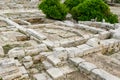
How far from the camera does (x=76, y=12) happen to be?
1512cm

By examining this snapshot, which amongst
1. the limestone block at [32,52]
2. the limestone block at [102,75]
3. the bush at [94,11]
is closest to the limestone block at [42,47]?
the limestone block at [32,52]

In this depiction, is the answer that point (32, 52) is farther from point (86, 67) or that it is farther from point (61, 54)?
point (86, 67)

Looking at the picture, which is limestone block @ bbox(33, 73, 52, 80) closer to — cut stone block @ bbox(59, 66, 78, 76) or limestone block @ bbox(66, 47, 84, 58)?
cut stone block @ bbox(59, 66, 78, 76)

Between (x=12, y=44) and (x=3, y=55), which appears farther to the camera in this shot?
(x=12, y=44)

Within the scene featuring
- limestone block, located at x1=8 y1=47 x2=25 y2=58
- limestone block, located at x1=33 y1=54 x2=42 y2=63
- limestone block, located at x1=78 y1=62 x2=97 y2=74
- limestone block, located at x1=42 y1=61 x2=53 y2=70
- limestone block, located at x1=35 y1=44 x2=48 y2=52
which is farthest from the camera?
limestone block, located at x1=35 y1=44 x2=48 y2=52

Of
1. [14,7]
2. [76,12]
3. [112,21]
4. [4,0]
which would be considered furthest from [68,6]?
[4,0]

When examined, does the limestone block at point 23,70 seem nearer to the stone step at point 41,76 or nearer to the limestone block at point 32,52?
the stone step at point 41,76

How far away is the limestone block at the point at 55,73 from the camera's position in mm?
5829

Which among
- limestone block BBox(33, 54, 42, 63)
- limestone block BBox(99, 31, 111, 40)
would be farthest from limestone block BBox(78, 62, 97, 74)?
limestone block BBox(99, 31, 111, 40)

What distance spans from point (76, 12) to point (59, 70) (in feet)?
31.5

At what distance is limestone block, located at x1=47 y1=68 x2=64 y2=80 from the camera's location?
19.1ft

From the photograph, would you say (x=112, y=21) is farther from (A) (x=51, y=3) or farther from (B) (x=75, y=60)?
(B) (x=75, y=60)

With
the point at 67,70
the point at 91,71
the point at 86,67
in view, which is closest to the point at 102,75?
the point at 91,71

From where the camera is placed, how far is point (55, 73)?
6.02 meters
